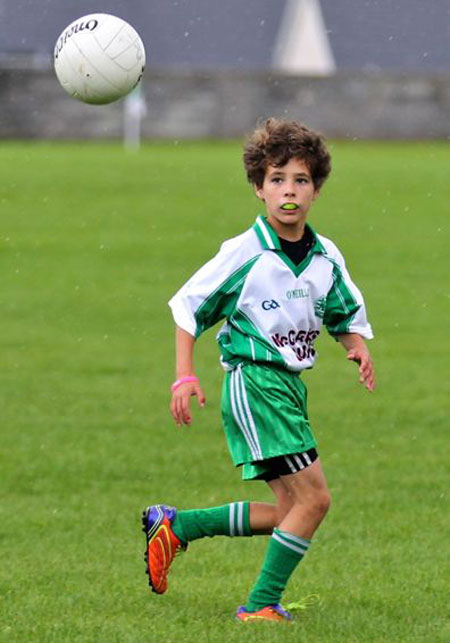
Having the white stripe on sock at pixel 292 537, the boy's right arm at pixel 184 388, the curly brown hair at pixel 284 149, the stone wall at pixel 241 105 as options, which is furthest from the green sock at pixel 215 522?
the stone wall at pixel 241 105

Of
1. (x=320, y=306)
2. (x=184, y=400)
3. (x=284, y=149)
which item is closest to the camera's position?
(x=184, y=400)

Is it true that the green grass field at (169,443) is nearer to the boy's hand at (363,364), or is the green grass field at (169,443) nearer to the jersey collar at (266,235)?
the boy's hand at (363,364)

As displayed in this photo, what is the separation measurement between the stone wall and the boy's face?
94.2ft

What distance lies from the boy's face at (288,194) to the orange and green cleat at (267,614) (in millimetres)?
1331

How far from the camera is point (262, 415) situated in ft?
18.2

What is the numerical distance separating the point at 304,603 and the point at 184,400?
1009mm

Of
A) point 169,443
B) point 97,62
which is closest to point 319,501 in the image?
point 97,62

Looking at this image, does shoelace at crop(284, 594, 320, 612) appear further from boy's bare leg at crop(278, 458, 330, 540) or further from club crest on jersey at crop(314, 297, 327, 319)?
club crest on jersey at crop(314, 297, 327, 319)

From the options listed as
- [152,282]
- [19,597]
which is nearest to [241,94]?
[152,282]

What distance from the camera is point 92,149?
110 ft

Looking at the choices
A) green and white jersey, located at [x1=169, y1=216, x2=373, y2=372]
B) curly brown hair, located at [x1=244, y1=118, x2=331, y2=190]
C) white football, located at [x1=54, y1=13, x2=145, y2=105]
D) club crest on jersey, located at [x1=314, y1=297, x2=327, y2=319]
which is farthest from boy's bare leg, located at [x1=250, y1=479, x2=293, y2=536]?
white football, located at [x1=54, y1=13, x2=145, y2=105]

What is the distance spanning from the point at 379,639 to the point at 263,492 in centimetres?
301

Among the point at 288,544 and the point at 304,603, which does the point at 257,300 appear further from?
the point at 304,603

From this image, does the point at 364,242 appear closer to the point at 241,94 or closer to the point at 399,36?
the point at 241,94
